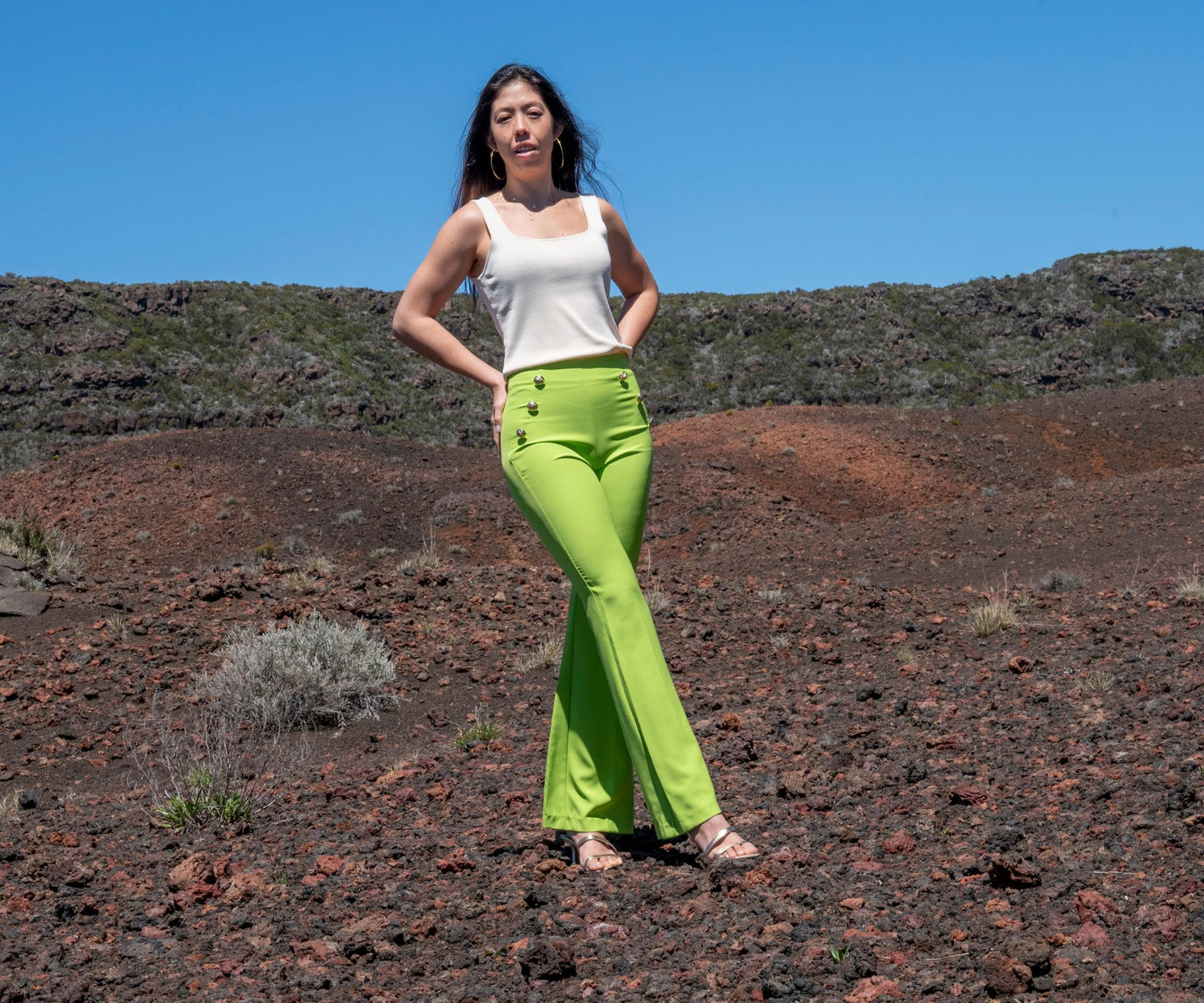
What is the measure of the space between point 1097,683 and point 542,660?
11.0ft

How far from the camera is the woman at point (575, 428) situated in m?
2.92

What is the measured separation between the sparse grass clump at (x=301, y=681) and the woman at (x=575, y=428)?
11.6 feet

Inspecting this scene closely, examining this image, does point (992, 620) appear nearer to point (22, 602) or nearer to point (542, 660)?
point (542, 660)

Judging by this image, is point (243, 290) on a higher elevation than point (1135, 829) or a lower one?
higher

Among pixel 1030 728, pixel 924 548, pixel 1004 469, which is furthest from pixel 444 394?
pixel 1030 728

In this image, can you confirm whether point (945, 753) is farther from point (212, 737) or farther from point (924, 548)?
point (924, 548)

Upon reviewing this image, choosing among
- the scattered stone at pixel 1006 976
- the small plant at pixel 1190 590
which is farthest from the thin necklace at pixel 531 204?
the small plant at pixel 1190 590

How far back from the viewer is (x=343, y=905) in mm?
3234

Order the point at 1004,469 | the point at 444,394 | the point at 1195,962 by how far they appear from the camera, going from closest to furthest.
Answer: the point at 1195,962 → the point at 1004,469 → the point at 444,394

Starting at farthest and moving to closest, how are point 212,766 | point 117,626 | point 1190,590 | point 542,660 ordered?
point 117,626 < point 542,660 < point 1190,590 < point 212,766

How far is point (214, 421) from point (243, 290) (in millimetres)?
11047

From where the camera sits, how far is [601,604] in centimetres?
293

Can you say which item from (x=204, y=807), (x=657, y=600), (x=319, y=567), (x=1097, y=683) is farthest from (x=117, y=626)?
(x=1097, y=683)

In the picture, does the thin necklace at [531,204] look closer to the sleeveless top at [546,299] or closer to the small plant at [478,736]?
the sleeveless top at [546,299]
